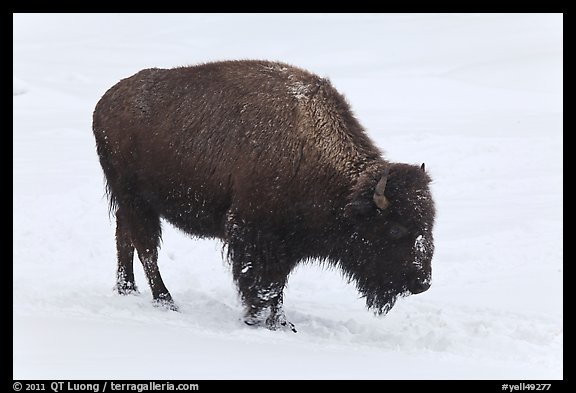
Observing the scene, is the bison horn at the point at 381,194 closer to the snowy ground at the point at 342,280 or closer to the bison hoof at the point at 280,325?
the snowy ground at the point at 342,280

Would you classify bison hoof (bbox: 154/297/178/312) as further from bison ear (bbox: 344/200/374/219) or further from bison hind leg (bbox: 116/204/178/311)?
bison ear (bbox: 344/200/374/219)

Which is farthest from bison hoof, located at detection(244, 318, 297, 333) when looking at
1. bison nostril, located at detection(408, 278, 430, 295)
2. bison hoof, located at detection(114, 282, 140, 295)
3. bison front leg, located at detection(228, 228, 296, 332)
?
bison hoof, located at detection(114, 282, 140, 295)

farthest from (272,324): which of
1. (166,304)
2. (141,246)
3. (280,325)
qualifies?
(141,246)

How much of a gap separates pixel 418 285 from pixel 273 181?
53.1 inches

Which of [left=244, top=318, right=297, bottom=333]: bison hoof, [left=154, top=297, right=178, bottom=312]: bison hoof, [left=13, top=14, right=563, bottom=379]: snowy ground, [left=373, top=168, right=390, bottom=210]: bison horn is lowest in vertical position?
[left=154, top=297, right=178, bottom=312]: bison hoof

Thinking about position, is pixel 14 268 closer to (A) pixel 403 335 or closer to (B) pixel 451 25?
(A) pixel 403 335

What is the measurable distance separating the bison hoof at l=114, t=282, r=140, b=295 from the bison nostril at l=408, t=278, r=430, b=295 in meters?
2.66

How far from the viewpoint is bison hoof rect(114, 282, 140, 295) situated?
26.4 feet

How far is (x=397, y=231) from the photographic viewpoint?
22.2 ft

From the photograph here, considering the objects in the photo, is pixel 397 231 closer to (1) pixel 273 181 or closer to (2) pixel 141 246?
(1) pixel 273 181

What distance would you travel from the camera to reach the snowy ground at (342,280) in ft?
19.4

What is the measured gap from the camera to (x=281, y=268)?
23.4 feet

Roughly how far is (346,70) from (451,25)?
8659 mm

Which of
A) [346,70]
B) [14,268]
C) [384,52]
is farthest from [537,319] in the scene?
[384,52]
